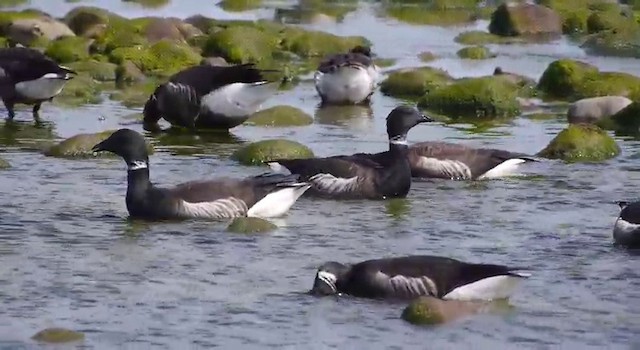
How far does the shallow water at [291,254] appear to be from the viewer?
1202 cm

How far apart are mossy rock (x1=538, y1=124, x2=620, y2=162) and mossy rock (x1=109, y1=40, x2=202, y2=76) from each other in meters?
10.1

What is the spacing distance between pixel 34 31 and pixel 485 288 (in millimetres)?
21150

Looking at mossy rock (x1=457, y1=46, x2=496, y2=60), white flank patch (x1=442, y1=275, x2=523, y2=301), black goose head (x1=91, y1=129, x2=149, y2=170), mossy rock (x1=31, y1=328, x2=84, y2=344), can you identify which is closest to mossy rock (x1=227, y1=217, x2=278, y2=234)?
black goose head (x1=91, y1=129, x2=149, y2=170)

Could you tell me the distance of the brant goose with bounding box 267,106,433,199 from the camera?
17625 mm

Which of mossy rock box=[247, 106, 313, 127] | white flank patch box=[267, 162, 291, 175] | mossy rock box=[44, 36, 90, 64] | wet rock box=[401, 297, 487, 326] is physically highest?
mossy rock box=[44, 36, 90, 64]

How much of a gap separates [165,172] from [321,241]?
14.7 ft

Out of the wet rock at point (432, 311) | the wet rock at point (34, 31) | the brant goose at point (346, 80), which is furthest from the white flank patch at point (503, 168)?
the wet rock at point (34, 31)

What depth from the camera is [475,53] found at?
1310 inches

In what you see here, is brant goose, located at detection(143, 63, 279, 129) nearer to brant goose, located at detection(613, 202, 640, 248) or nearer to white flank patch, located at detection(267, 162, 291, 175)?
white flank patch, located at detection(267, 162, 291, 175)

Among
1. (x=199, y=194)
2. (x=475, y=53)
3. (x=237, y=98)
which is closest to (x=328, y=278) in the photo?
(x=199, y=194)

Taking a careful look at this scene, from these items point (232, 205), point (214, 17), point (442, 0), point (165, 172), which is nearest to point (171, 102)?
point (165, 172)

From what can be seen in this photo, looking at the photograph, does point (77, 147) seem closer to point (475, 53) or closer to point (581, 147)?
point (581, 147)

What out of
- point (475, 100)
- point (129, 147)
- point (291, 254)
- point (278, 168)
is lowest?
point (291, 254)

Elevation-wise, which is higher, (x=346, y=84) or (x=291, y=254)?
(x=346, y=84)
